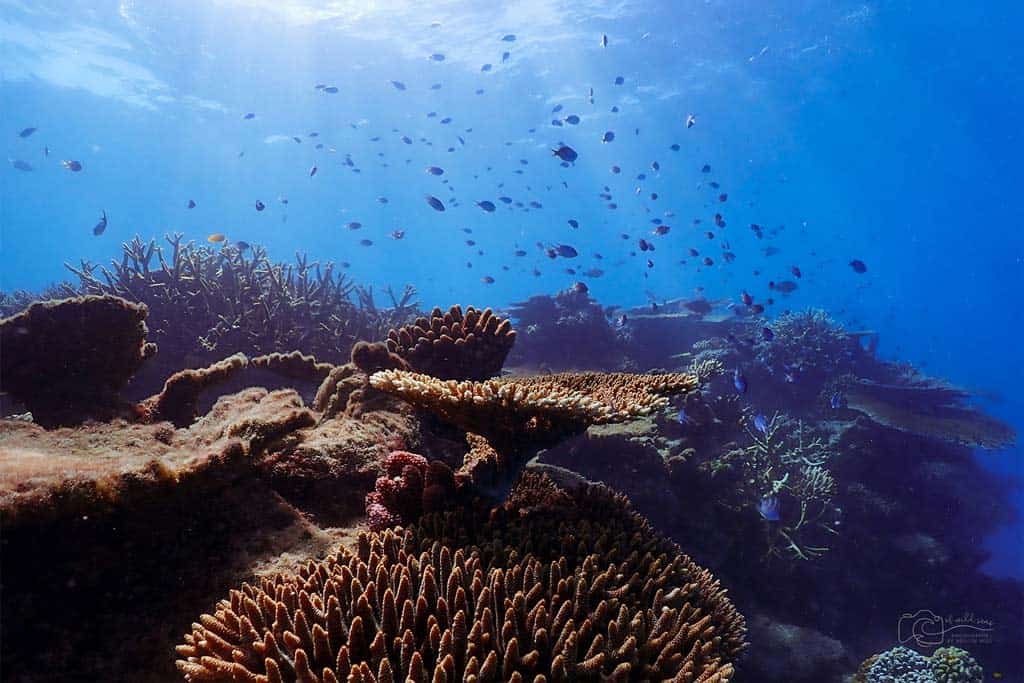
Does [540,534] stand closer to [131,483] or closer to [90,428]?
[131,483]

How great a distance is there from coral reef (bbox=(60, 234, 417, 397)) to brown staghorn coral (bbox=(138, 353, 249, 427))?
12.0 ft

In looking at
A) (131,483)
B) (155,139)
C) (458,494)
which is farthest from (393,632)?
(155,139)

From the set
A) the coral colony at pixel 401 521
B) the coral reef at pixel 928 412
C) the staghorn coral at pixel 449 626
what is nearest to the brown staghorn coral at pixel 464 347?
the coral colony at pixel 401 521

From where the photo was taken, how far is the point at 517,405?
3.26 metres

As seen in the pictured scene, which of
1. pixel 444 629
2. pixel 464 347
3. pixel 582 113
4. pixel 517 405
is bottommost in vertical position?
pixel 444 629

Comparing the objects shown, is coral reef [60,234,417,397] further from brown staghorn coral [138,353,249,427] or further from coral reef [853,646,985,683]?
coral reef [853,646,985,683]

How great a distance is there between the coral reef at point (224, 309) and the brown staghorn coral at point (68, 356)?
11.9 feet

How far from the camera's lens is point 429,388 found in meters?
3.33

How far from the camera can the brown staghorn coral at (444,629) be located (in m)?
2.01

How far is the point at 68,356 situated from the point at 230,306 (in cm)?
462

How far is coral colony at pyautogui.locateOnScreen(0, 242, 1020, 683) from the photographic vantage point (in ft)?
7.39

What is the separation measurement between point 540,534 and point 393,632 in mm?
1199

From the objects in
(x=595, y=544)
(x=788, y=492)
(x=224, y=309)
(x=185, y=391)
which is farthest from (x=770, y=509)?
(x=224, y=309)

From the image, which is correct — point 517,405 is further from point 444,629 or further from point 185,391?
point 185,391
